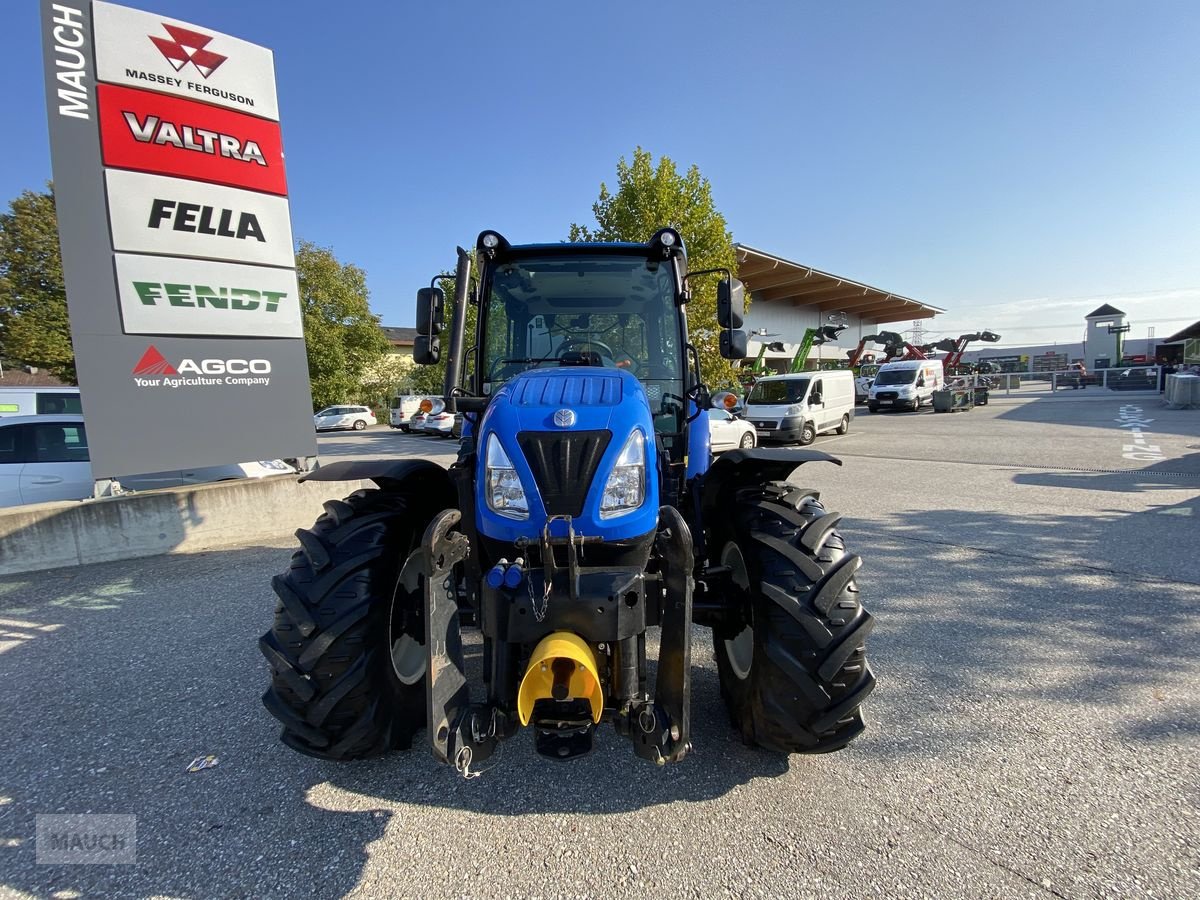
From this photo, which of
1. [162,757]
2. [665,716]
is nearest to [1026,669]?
[665,716]

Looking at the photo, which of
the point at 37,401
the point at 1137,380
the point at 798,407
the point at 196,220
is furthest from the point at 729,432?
the point at 1137,380

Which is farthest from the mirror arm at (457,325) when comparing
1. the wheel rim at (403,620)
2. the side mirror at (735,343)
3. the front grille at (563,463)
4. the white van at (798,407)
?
the white van at (798,407)

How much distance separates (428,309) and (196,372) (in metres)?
4.45

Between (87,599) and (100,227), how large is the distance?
3712 mm

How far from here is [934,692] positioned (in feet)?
10.00

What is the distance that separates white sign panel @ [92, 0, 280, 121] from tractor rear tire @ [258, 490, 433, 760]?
6.47 metres

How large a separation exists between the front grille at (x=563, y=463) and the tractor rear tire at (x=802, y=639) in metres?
0.82

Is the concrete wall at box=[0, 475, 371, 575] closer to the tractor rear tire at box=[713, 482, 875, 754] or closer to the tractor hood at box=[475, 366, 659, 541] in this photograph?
the tractor hood at box=[475, 366, 659, 541]

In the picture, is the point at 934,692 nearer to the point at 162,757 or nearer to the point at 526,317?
the point at 526,317

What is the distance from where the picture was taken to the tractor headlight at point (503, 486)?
84.8 inches

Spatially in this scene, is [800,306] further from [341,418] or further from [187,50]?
[187,50]

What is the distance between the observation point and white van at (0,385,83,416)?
9.16 m

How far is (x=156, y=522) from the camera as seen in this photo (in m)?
6.04

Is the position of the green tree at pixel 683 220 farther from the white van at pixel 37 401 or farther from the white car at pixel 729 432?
the white van at pixel 37 401
